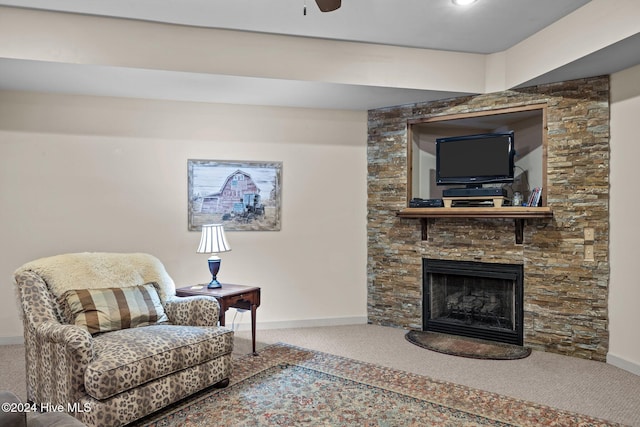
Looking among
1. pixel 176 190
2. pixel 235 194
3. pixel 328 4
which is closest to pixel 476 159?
pixel 235 194

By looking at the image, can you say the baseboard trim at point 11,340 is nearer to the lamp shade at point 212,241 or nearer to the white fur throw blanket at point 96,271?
the white fur throw blanket at point 96,271

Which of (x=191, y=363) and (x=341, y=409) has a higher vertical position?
(x=191, y=363)

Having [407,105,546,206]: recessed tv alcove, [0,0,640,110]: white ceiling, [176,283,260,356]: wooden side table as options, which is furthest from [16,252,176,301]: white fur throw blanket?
[407,105,546,206]: recessed tv alcove

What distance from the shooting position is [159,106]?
4.62 metres

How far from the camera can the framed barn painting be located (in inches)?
186

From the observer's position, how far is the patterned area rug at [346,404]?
106 inches

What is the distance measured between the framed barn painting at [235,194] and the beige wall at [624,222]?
3.15 m

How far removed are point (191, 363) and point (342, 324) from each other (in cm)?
245

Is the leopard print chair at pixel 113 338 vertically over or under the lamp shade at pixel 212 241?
under

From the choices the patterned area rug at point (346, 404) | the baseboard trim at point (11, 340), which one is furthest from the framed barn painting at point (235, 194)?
the baseboard trim at point (11, 340)

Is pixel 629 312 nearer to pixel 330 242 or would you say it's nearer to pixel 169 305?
pixel 330 242

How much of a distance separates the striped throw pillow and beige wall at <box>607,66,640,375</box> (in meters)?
3.65

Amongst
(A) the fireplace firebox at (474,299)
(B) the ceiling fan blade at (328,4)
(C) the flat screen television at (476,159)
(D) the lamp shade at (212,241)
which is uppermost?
(B) the ceiling fan blade at (328,4)

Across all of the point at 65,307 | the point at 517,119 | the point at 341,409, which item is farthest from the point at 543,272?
the point at 65,307
